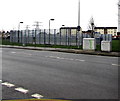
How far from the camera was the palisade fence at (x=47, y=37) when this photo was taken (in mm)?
37806

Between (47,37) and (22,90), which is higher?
(47,37)

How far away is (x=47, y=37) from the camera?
4028 centimetres

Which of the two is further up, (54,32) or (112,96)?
(54,32)

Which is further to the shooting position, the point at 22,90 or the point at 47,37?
the point at 47,37

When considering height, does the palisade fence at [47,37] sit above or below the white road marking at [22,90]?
above

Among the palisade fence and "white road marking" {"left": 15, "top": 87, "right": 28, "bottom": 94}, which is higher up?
the palisade fence

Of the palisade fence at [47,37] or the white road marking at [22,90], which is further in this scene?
the palisade fence at [47,37]

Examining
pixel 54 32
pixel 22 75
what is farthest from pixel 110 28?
pixel 22 75

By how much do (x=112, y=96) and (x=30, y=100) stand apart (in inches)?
79.0

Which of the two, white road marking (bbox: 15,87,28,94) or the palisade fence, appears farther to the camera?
the palisade fence

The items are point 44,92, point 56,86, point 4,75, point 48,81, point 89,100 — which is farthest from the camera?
point 4,75

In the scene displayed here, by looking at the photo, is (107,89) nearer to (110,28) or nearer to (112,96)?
(112,96)

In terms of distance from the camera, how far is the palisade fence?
124 ft

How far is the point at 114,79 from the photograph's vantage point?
7805 mm
